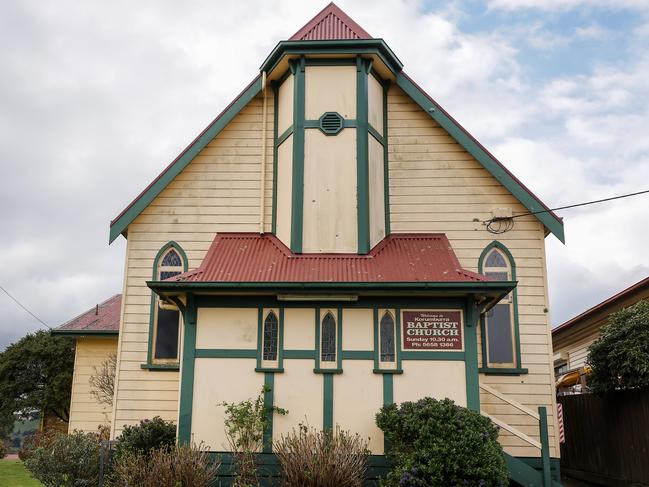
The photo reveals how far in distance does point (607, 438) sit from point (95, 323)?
14138mm

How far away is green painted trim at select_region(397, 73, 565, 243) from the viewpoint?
15508 millimetres

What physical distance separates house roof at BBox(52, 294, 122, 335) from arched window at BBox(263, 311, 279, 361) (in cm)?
778

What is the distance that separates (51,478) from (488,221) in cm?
1062

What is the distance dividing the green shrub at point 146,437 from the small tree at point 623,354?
8949 millimetres

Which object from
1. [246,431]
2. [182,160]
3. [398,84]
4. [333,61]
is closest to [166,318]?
[182,160]

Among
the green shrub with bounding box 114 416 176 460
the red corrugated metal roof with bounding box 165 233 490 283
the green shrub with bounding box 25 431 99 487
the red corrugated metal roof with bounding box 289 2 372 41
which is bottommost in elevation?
the green shrub with bounding box 25 431 99 487

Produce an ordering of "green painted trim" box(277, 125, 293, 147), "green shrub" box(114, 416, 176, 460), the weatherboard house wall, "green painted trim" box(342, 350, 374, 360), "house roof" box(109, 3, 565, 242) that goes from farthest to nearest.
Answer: "house roof" box(109, 3, 565, 242) → "green painted trim" box(277, 125, 293, 147) → "green shrub" box(114, 416, 176, 460) → "green painted trim" box(342, 350, 374, 360) → the weatherboard house wall

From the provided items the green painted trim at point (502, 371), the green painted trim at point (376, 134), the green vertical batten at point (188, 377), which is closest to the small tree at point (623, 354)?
the green painted trim at point (502, 371)

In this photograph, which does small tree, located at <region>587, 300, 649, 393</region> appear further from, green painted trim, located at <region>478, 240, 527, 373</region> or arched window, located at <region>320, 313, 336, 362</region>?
arched window, located at <region>320, 313, 336, 362</region>

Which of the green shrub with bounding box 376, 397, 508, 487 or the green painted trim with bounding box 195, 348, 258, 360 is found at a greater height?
the green painted trim with bounding box 195, 348, 258, 360

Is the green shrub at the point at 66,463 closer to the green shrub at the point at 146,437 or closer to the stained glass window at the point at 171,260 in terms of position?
the green shrub at the point at 146,437

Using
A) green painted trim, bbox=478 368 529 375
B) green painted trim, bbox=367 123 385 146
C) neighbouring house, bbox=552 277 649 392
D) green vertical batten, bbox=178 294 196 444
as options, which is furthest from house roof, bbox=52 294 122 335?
neighbouring house, bbox=552 277 649 392

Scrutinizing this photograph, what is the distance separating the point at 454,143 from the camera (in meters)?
16.3

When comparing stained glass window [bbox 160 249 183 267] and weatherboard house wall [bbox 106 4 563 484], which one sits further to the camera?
stained glass window [bbox 160 249 183 267]
